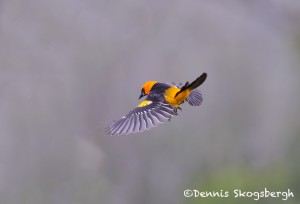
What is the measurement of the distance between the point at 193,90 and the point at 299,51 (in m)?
0.59

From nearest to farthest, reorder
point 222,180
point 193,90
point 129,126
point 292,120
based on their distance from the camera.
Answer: point 129,126 < point 193,90 < point 222,180 < point 292,120

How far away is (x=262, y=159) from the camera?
5.78ft

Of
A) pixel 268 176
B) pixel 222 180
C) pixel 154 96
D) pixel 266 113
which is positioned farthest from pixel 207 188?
pixel 154 96

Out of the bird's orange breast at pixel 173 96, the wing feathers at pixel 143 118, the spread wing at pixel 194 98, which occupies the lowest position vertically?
the wing feathers at pixel 143 118

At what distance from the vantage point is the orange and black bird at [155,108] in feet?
4.09

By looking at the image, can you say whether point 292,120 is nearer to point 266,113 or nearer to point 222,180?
point 266,113

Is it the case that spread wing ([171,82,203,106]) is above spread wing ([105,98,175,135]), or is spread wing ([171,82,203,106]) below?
above

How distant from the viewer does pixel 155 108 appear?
1.29 meters

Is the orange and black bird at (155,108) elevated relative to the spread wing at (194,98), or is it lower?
lower

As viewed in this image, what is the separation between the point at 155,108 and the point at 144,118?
0.13ft

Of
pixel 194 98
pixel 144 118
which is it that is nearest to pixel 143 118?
pixel 144 118

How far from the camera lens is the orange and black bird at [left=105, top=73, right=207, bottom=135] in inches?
49.1

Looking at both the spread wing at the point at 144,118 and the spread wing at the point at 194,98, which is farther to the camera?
the spread wing at the point at 194,98

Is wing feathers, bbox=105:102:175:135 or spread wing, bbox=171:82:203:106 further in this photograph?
spread wing, bbox=171:82:203:106
